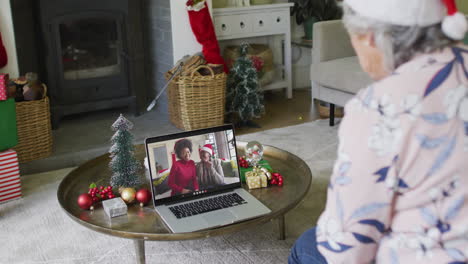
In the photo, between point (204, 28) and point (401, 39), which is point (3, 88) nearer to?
point (204, 28)

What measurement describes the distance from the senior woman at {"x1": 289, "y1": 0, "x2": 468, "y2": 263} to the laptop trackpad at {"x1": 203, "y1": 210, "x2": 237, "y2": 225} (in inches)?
31.1

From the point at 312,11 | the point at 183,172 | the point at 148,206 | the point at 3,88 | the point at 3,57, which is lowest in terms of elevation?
the point at 148,206

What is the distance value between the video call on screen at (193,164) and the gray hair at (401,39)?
41.7 inches

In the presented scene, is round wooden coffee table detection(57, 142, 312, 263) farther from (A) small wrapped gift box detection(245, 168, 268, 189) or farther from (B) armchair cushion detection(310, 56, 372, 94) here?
(B) armchair cushion detection(310, 56, 372, 94)

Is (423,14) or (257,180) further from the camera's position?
(257,180)

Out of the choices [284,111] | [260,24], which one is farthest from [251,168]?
[260,24]

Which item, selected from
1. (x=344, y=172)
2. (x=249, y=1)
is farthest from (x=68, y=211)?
(x=249, y=1)

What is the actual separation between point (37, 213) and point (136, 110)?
58.3 inches

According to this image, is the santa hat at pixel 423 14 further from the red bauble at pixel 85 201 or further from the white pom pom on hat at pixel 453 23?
the red bauble at pixel 85 201

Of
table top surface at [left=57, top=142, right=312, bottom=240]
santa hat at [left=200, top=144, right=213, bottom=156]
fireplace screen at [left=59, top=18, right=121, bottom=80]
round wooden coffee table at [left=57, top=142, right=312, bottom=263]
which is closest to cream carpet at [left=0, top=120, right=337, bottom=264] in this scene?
round wooden coffee table at [left=57, top=142, right=312, bottom=263]

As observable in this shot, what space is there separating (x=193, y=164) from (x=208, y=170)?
6 centimetres

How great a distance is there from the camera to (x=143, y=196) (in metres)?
1.96

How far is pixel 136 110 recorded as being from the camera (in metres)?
3.94

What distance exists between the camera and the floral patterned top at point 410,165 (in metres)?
0.95
